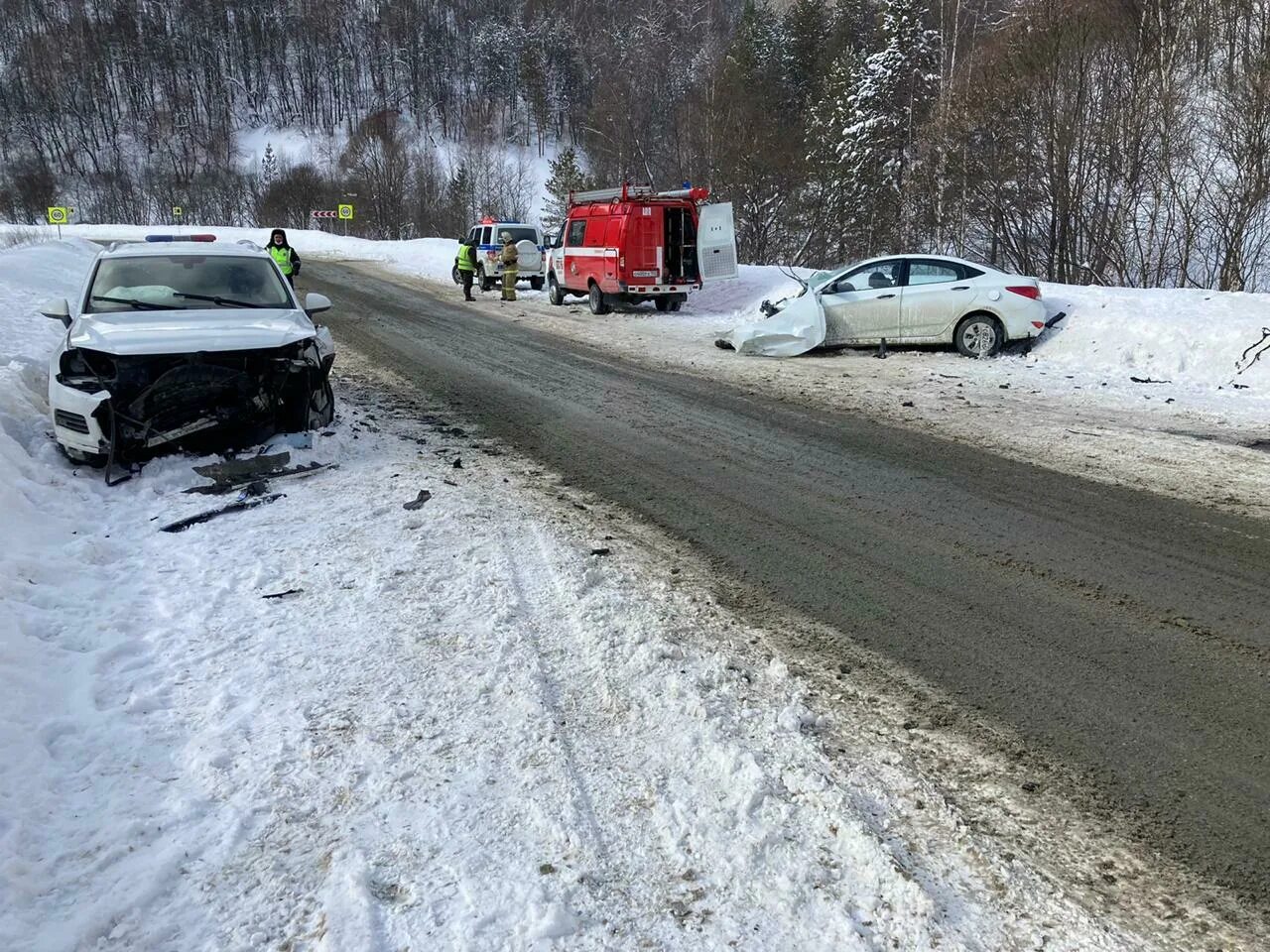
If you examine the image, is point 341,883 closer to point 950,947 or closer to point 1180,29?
point 950,947

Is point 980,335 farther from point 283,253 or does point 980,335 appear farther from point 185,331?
point 283,253

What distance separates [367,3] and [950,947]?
6489 inches

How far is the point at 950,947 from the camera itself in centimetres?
226

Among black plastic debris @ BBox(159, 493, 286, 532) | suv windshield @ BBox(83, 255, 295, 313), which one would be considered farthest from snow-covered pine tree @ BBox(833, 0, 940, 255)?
black plastic debris @ BBox(159, 493, 286, 532)

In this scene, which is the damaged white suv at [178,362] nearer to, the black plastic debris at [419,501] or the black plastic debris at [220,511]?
the black plastic debris at [220,511]

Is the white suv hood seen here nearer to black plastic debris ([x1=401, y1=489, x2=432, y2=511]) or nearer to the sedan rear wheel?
black plastic debris ([x1=401, y1=489, x2=432, y2=511])

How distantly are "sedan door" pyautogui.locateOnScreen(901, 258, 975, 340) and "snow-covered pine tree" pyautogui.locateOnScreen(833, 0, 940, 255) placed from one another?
2271 cm

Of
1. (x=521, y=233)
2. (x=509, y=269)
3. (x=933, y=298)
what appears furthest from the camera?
(x=521, y=233)

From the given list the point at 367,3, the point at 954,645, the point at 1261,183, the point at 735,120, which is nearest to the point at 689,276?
the point at 1261,183

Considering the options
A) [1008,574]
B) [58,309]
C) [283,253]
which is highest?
[283,253]

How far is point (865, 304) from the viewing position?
13.0 metres

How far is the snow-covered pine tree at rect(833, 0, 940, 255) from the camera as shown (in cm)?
3566

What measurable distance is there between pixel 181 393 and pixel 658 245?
533 inches

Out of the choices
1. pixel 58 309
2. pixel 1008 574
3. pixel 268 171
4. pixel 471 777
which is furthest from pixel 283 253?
pixel 268 171
